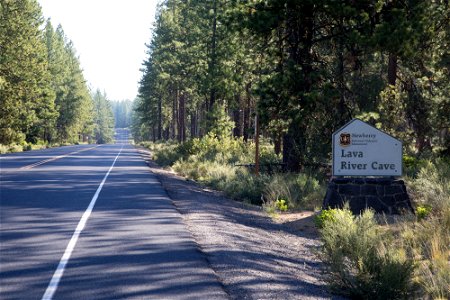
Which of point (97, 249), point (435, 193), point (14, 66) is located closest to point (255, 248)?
point (97, 249)

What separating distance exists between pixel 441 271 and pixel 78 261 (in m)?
5.10

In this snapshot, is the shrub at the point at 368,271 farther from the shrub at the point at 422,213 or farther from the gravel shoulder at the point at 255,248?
the shrub at the point at 422,213

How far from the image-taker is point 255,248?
35.3ft

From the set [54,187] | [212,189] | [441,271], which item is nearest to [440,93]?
[212,189]

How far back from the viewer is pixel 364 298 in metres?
7.84

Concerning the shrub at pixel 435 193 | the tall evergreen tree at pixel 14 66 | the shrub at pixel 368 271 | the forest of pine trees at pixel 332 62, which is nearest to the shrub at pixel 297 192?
the forest of pine trees at pixel 332 62

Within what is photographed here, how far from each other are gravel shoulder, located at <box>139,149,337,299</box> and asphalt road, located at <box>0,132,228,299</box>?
322mm

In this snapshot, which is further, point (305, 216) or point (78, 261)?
point (305, 216)

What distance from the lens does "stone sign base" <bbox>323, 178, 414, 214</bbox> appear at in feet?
49.8

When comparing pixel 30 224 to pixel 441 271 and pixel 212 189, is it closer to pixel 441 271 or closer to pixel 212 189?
pixel 441 271

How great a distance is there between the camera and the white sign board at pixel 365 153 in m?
15.2

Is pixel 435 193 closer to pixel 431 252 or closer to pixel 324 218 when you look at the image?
pixel 324 218

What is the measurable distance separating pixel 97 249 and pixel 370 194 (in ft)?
25.9

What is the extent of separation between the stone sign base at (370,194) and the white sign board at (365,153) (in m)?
0.22
